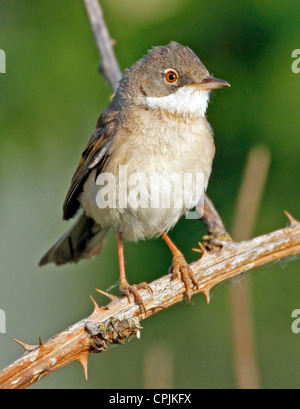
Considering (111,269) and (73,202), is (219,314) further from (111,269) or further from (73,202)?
(73,202)

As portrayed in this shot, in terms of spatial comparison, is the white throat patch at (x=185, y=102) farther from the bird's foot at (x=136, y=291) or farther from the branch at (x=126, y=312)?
the bird's foot at (x=136, y=291)

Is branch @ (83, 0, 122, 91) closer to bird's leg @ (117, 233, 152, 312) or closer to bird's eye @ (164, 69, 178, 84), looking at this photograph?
bird's eye @ (164, 69, 178, 84)

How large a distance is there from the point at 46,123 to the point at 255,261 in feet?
6.35

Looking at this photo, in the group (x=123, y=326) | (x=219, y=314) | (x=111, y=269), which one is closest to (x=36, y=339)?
(x=111, y=269)

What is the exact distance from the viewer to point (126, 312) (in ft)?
11.5

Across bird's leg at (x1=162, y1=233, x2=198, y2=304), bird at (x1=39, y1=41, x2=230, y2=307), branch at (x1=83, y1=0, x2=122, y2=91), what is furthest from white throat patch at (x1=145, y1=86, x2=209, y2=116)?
bird's leg at (x1=162, y1=233, x2=198, y2=304)

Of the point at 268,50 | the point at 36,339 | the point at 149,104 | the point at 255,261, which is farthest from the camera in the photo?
the point at 36,339

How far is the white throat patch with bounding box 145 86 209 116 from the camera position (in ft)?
14.2

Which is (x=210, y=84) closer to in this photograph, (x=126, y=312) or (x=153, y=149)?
(x=153, y=149)

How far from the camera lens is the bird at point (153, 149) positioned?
4.17 metres

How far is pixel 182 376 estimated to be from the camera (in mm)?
4738

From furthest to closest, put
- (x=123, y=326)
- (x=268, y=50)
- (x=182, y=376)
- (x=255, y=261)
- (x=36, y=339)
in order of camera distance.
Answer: (x=36, y=339)
(x=182, y=376)
(x=268, y=50)
(x=255, y=261)
(x=123, y=326)

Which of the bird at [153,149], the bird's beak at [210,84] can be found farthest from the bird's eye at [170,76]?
the bird's beak at [210,84]

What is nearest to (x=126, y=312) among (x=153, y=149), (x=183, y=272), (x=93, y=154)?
(x=183, y=272)
